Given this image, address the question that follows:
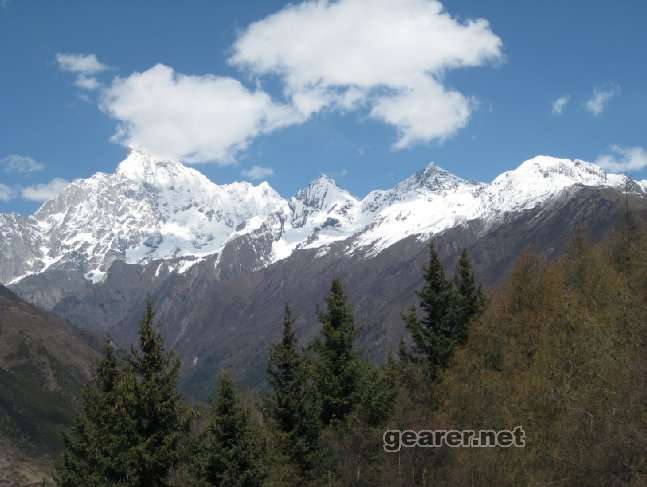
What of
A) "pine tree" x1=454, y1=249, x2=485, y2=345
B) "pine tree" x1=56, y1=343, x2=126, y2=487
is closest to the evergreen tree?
"pine tree" x1=56, y1=343, x2=126, y2=487

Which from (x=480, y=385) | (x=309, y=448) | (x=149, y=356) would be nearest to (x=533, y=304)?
(x=480, y=385)

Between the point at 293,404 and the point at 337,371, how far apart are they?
3463mm

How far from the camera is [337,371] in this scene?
41.0 m

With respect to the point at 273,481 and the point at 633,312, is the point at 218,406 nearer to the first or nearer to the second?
the point at 273,481

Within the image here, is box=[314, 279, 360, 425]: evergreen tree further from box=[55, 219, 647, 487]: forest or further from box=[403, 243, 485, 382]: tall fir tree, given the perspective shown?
box=[403, 243, 485, 382]: tall fir tree

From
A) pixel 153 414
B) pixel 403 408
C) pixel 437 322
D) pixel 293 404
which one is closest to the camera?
pixel 153 414

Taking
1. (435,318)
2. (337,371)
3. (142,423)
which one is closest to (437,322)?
(435,318)

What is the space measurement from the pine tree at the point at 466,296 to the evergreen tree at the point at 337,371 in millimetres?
13569

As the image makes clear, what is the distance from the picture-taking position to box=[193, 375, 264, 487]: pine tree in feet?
113

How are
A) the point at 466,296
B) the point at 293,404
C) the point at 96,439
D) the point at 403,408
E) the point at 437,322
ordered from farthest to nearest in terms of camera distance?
the point at 466,296, the point at 437,322, the point at 293,404, the point at 403,408, the point at 96,439

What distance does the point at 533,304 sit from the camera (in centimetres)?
5012

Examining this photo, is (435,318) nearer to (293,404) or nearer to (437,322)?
(437,322)

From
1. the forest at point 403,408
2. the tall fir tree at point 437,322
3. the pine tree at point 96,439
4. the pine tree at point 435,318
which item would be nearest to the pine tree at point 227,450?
the forest at point 403,408

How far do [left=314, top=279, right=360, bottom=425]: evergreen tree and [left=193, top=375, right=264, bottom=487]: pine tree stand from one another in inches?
235
